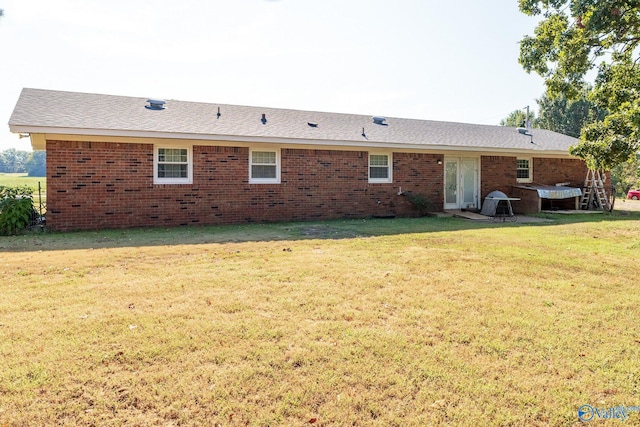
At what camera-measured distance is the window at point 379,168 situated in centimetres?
1343

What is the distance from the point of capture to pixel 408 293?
4.47m

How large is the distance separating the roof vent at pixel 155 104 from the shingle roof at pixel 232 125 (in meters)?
0.19

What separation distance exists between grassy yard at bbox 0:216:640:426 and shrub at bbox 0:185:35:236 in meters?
3.49

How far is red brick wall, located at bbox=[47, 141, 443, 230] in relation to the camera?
989 centimetres

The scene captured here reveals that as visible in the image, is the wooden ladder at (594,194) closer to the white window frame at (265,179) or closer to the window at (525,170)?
the window at (525,170)

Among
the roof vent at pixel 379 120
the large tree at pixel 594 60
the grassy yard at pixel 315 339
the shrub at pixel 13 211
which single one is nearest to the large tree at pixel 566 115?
the roof vent at pixel 379 120

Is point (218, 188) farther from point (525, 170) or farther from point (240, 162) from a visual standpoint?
point (525, 170)

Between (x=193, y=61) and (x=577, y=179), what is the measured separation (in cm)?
1656

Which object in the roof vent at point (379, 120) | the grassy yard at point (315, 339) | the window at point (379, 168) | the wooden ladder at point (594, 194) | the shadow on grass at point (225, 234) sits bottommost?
the grassy yard at point (315, 339)

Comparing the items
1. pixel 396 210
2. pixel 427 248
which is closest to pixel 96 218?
pixel 427 248

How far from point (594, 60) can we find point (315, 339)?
11163 mm

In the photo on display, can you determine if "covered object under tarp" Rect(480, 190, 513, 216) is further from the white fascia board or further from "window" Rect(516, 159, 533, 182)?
"window" Rect(516, 159, 533, 182)

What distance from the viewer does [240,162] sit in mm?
11578

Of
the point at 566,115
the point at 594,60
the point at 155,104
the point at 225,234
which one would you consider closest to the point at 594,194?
the point at 594,60
